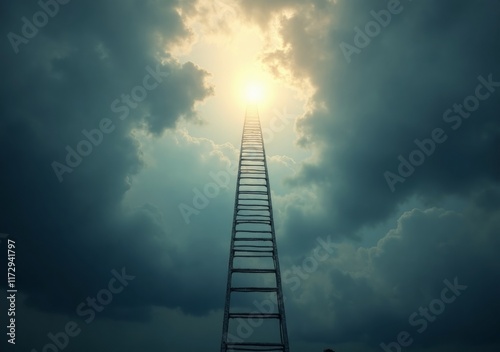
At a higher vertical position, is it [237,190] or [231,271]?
[237,190]

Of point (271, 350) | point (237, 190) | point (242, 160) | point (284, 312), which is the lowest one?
point (271, 350)

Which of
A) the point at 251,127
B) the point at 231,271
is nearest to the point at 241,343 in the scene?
the point at 231,271

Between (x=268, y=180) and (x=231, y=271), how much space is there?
403cm

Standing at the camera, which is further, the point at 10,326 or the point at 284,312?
the point at 10,326

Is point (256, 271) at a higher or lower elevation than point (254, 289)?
higher

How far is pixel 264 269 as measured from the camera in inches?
301

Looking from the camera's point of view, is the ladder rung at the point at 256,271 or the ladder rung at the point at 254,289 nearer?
the ladder rung at the point at 254,289

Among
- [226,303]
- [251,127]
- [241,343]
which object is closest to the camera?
[241,343]

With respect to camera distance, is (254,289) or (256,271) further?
(256,271)

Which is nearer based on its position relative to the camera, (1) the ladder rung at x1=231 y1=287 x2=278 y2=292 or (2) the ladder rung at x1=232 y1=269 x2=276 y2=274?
(1) the ladder rung at x1=231 y1=287 x2=278 y2=292

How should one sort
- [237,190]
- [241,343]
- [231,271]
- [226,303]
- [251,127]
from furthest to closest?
[251,127] < [237,190] < [231,271] < [226,303] < [241,343]

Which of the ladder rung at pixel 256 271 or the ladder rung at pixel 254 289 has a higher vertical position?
the ladder rung at pixel 256 271

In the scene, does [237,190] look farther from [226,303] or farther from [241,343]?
[241,343]

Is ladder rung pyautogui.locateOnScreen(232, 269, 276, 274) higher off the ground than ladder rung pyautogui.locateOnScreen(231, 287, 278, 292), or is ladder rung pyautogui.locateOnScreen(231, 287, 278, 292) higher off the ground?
ladder rung pyautogui.locateOnScreen(232, 269, 276, 274)
